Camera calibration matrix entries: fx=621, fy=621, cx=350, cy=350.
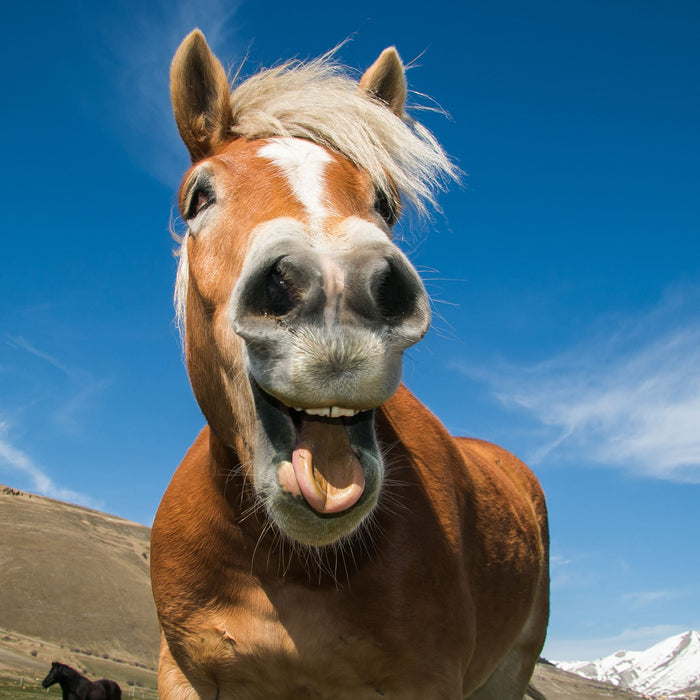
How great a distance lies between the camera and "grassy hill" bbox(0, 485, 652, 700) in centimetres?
3772

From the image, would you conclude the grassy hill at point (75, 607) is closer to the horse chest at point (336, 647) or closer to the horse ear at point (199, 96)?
the horse chest at point (336, 647)

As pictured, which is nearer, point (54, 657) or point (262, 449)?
point (262, 449)

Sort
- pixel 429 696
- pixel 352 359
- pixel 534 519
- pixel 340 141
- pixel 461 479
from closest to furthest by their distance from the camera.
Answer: pixel 352 359
pixel 429 696
pixel 340 141
pixel 461 479
pixel 534 519

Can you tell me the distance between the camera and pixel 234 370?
2633mm

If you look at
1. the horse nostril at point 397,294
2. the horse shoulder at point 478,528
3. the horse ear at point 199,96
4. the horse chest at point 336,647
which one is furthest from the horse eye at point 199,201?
the horse chest at point 336,647

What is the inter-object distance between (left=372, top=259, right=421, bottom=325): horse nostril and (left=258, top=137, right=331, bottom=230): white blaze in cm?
35

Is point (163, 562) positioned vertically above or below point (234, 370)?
below

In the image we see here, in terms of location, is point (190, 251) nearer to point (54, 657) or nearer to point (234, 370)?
point (234, 370)

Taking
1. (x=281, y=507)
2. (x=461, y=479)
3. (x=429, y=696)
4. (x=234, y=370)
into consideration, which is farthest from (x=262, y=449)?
(x=461, y=479)

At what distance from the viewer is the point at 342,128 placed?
310 cm

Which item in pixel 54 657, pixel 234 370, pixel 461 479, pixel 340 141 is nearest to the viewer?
pixel 234 370

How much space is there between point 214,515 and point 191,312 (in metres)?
1.01

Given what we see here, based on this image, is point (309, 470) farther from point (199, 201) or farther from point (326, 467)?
point (199, 201)

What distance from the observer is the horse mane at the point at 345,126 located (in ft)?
10.1
